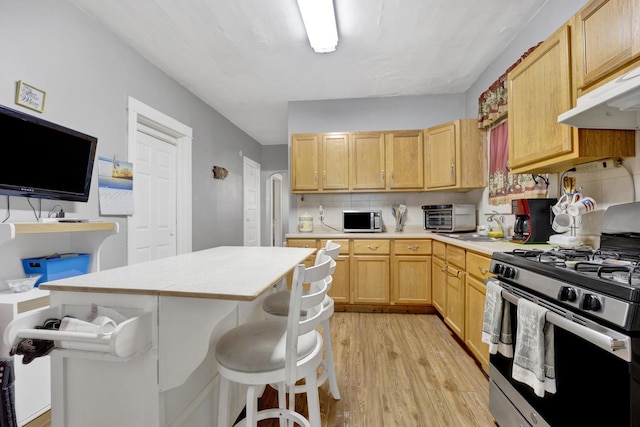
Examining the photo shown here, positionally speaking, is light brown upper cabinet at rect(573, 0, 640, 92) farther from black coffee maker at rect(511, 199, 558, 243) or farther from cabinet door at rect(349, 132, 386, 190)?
cabinet door at rect(349, 132, 386, 190)

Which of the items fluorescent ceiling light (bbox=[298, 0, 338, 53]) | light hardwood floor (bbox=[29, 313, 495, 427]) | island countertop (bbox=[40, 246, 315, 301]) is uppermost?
fluorescent ceiling light (bbox=[298, 0, 338, 53])

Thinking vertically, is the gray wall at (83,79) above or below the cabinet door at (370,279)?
above

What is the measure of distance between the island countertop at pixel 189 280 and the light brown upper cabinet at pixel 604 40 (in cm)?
169

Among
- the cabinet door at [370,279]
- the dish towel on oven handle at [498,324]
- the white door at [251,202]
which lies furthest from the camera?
the white door at [251,202]

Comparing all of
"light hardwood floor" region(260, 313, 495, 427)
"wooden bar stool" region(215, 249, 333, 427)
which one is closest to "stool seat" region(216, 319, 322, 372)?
"wooden bar stool" region(215, 249, 333, 427)

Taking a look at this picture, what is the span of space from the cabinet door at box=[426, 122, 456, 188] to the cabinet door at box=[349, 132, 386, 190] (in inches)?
22.0

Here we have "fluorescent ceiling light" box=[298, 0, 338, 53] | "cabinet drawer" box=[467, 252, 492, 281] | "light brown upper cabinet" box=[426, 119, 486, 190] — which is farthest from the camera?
"light brown upper cabinet" box=[426, 119, 486, 190]

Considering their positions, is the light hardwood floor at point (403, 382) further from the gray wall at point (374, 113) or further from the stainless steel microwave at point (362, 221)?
the gray wall at point (374, 113)

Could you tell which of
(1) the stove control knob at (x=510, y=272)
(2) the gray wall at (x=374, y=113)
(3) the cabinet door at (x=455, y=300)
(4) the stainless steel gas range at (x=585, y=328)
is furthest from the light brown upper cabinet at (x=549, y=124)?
(2) the gray wall at (x=374, y=113)

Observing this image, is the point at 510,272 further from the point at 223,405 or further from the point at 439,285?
the point at 439,285

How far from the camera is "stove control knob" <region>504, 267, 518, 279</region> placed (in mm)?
1291

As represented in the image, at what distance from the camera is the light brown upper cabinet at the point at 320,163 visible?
3.54 meters

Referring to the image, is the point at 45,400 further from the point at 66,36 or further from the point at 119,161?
the point at 66,36

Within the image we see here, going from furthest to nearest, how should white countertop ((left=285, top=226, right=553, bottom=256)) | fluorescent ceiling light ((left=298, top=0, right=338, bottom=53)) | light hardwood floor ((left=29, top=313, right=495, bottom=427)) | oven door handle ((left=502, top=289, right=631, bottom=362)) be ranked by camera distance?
white countertop ((left=285, top=226, right=553, bottom=256)) < fluorescent ceiling light ((left=298, top=0, right=338, bottom=53)) < light hardwood floor ((left=29, top=313, right=495, bottom=427)) < oven door handle ((left=502, top=289, right=631, bottom=362))
